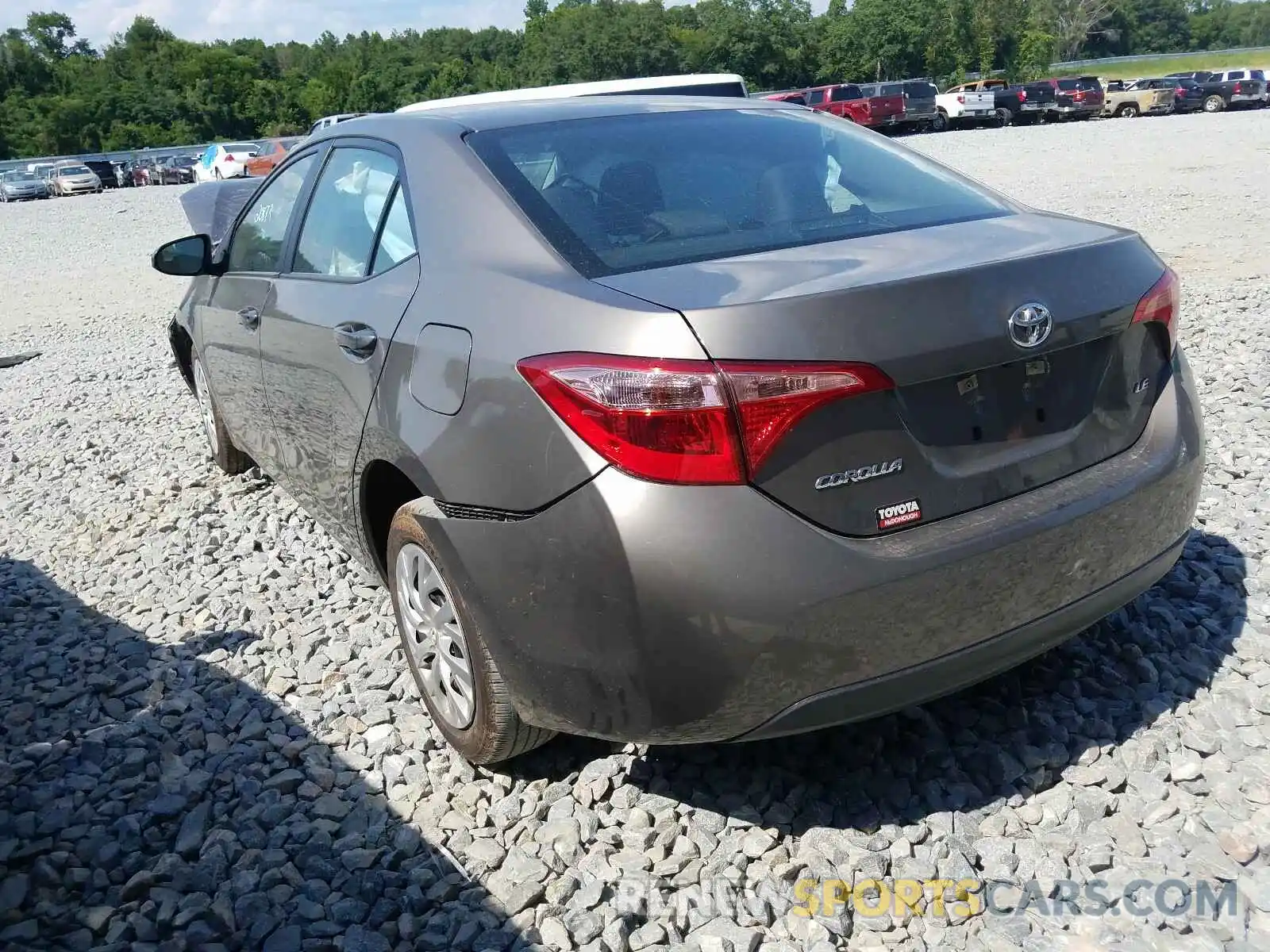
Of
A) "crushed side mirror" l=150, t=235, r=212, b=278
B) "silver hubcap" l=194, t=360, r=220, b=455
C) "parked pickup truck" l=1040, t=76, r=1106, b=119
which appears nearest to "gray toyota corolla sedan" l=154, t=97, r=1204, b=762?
"crushed side mirror" l=150, t=235, r=212, b=278

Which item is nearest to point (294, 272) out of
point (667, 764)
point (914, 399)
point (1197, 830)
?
point (667, 764)

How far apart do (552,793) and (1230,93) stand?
4409cm

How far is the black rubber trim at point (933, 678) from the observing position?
232cm

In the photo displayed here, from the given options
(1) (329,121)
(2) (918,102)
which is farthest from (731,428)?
(2) (918,102)

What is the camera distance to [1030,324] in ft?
7.91

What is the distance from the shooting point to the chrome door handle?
3.05 m

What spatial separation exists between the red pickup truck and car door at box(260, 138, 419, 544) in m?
36.7

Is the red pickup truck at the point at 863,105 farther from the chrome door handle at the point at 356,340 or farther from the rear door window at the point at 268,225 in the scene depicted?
the chrome door handle at the point at 356,340

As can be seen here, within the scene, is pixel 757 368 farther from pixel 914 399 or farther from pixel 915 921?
pixel 915 921

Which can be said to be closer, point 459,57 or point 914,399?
point 914,399

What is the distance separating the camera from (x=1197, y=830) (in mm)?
2543

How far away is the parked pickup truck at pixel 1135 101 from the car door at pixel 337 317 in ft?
138

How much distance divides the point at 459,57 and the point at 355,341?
115m

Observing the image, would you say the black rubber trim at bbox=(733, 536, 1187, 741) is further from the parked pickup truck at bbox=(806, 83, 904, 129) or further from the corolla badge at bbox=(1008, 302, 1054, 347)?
the parked pickup truck at bbox=(806, 83, 904, 129)
